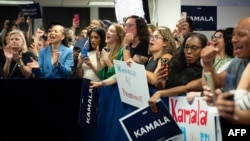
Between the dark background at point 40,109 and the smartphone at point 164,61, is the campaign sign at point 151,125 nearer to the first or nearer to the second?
the smartphone at point 164,61

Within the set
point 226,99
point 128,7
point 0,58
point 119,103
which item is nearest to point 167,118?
point 119,103

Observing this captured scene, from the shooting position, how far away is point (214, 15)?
650 cm

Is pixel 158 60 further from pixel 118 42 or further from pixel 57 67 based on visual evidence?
pixel 57 67

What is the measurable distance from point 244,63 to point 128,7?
321 centimetres

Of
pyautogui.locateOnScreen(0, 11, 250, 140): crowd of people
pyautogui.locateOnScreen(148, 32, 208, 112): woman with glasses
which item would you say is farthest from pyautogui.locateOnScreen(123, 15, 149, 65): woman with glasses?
pyautogui.locateOnScreen(148, 32, 208, 112): woman with glasses

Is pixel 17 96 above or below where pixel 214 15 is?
below

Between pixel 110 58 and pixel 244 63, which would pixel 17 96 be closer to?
pixel 110 58

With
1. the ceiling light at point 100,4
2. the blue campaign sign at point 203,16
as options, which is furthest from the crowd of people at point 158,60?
the ceiling light at point 100,4

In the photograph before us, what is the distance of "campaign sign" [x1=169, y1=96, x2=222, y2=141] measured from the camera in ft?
9.66

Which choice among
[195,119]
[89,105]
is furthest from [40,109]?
[195,119]

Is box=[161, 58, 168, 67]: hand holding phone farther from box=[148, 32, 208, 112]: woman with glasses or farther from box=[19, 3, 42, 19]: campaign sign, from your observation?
box=[19, 3, 42, 19]: campaign sign

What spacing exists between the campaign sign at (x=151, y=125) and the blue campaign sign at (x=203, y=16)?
3182 millimetres

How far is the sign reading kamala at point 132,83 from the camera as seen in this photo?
3689 mm

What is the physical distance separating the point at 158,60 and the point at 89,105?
46.6 inches
